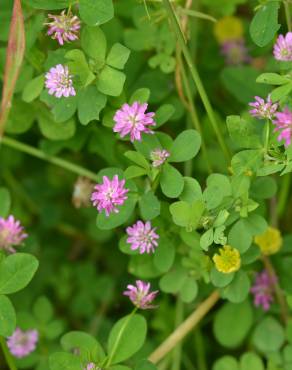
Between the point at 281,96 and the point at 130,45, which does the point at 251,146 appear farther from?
the point at 130,45

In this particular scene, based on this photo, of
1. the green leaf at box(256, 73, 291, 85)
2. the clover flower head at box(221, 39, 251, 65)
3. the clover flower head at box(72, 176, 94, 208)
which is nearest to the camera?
the green leaf at box(256, 73, 291, 85)

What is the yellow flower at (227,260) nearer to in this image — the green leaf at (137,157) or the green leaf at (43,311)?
the green leaf at (137,157)

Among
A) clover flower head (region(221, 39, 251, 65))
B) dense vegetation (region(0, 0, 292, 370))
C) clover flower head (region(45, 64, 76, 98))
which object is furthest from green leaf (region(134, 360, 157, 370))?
clover flower head (region(221, 39, 251, 65))

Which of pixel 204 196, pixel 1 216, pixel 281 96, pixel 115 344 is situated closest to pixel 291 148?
pixel 281 96

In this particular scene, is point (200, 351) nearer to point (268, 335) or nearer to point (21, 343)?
point (268, 335)

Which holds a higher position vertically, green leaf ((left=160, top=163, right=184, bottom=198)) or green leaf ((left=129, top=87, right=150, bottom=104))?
green leaf ((left=129, top=87, right=150, bottom=104))

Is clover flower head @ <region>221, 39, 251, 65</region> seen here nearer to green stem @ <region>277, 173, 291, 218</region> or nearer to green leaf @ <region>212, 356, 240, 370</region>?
green stem @ <region>277, 173, 291, 218</region>

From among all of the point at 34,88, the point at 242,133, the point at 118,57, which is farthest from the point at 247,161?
the point at 34,88

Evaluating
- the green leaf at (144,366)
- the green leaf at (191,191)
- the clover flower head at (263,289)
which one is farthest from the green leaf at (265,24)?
the green leaf at (144,366)
